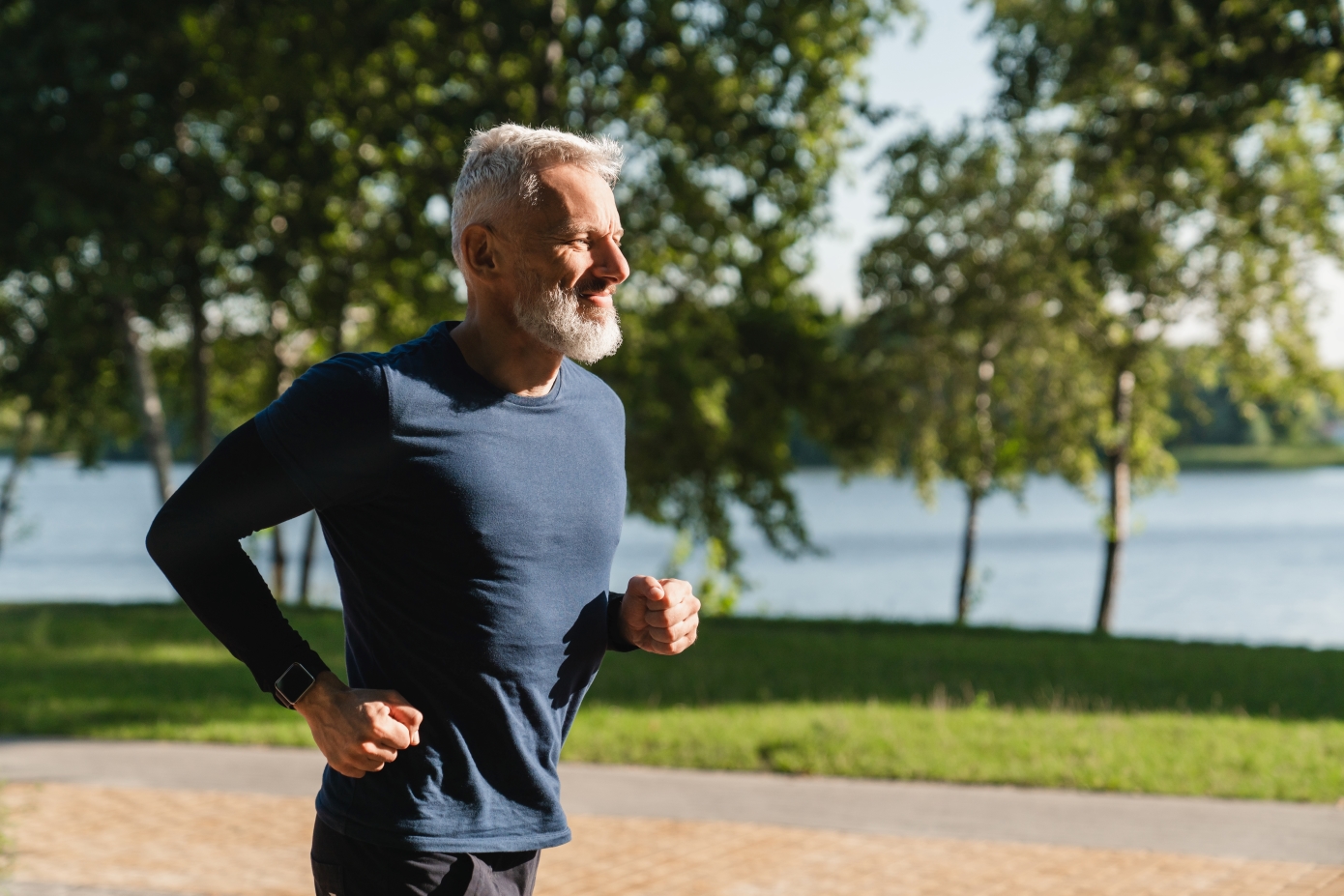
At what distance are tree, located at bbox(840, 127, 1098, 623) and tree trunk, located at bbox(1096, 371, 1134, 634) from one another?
0.62 meters

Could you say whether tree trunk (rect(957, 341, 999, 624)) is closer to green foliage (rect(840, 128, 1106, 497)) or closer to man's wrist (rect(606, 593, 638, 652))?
green foliage (rect(840, 128, 1106, 497))

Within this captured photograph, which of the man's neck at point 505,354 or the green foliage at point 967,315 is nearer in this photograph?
the man's neck at point 505,354

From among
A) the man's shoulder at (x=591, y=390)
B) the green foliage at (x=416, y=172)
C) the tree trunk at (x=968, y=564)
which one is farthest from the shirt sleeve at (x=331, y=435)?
the tree trunk at (x=968, y=564)

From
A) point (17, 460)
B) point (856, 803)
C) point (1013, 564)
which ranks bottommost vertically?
point (1013, 564)

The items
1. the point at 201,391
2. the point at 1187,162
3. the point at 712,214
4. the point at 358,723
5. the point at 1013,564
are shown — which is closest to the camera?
the point at 358,723

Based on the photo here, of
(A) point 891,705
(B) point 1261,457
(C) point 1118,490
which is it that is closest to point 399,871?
(A) point 891,705

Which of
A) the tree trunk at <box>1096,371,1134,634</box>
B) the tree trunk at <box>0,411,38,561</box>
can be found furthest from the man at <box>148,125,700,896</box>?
the tree trunk at <box>1096,371,1134,634</box>

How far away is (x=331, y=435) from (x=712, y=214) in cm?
1698

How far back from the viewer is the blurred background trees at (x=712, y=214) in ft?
53.3

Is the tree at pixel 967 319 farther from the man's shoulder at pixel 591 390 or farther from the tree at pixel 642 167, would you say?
the man's shoulder at pixel 591 390

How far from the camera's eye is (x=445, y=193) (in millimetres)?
18516

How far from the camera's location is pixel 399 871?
215 centimetres

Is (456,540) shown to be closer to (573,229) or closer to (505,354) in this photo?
(505,354)

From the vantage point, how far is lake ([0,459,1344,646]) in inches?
1178
